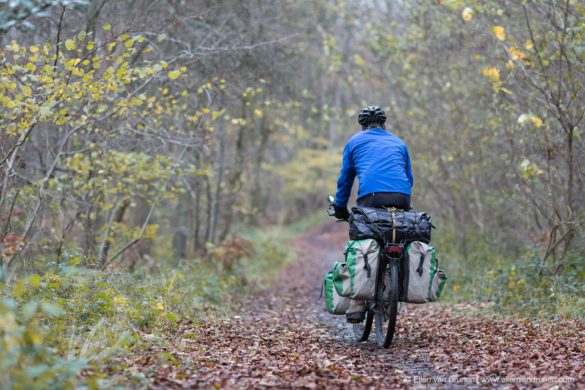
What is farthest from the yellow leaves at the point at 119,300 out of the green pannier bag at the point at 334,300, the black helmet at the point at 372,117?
the black helmet at the point at 372,117

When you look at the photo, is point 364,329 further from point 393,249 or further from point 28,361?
point 28,361

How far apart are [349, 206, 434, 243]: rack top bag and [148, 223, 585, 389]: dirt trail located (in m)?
1.14

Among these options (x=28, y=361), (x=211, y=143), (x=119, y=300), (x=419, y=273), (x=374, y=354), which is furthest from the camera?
(x=211, y=143)

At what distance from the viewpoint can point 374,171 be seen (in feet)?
21.8

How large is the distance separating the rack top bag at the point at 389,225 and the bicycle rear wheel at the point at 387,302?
266 mm

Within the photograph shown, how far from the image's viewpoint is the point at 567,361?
17.5ft

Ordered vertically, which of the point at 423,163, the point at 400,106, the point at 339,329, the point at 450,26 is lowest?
the point at 339,329

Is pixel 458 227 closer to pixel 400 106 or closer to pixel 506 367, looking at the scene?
pixel 400 106

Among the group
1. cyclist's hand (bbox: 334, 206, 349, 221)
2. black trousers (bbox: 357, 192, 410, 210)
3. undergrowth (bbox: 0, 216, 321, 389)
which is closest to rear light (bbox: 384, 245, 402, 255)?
black trousers (bbox: 357, 192, 410, 210)

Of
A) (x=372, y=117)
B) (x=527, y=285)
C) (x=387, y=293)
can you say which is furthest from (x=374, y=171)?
(x=527, y=285)

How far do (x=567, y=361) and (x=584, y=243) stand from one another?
13.9ft

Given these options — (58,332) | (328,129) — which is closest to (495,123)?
(58,332)

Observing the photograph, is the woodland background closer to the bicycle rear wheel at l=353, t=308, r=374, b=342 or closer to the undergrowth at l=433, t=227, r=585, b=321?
the undergrowth at l=433, t=227, r=585, b=321

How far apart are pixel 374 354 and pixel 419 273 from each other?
0.92m
